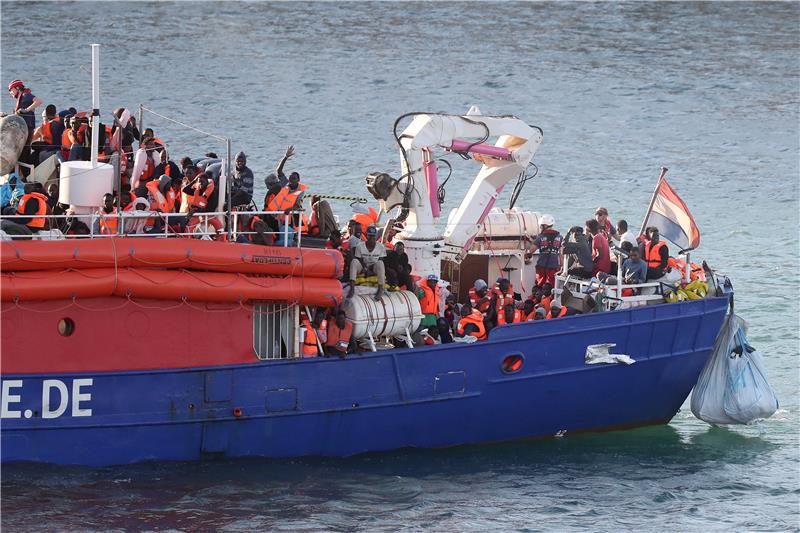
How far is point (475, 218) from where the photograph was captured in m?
20.3

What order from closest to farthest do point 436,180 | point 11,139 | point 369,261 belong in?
point 369,261 → point 11,139 → point 436,180

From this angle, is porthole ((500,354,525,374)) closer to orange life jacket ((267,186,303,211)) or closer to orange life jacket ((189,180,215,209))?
orange life jacket ((267,186,303,211))

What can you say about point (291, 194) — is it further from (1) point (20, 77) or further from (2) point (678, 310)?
(1) point (20, 77)

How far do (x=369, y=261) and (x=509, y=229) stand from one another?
128 inches

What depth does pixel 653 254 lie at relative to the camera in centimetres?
2020

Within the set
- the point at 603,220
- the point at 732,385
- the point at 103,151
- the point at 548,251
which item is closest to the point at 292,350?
the point at 103,151

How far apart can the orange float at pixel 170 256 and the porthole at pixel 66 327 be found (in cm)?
73

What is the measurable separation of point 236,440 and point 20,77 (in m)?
27.2

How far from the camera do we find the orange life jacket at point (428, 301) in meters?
19.1

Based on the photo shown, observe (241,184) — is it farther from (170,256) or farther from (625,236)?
(625,236)

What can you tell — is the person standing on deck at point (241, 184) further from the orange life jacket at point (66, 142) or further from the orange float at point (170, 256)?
the orange life jacket at point (66, 142)

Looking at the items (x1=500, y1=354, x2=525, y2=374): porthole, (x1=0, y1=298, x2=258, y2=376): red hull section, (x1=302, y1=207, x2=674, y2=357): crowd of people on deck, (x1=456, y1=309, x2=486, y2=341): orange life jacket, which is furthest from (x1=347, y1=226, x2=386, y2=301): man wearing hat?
(x1=500, y1=354, x2=525, y2=374): porthole

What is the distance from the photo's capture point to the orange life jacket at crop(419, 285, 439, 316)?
1912cm

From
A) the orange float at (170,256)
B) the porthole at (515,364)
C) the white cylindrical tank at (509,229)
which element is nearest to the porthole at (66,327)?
the orange float at (170,256)
